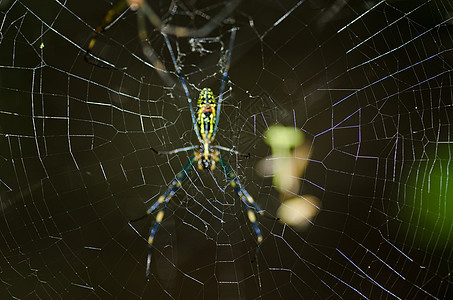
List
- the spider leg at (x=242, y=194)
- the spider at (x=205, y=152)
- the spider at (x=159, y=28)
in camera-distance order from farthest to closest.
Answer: the spider leg at (x=242, y=194)
the spider at (x=159, y=28)
the spider at (x=205, y=152)

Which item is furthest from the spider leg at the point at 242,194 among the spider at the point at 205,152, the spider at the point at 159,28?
the spider at the point at 159,28

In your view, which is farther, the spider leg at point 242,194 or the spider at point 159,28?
the spider leg at point 242,194

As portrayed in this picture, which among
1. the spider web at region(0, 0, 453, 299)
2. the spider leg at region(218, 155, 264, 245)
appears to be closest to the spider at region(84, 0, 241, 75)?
the spider web at region(0, 0, 453, 299)

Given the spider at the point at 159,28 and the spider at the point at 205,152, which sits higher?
the spider at the point at 159,28

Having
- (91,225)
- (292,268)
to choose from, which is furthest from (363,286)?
(91,225)

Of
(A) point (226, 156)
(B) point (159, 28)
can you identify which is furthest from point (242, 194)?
(B) point (159, 28)

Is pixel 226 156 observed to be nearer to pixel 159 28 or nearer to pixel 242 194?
pixel 242 194

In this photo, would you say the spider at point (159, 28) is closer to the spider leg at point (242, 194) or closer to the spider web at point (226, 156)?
the spider web at point (226, 156)
